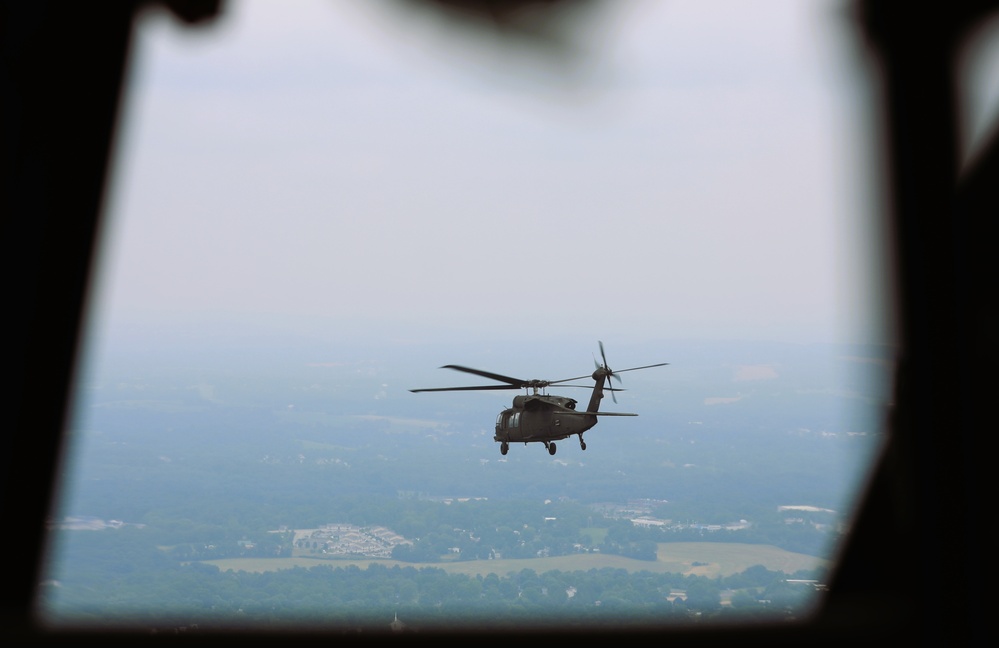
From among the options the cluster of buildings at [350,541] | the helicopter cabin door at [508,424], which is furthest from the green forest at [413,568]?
the helicopter cabin door at [508,424]

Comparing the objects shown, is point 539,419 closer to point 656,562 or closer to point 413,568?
point 656,562

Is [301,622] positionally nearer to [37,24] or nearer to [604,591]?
[37,24]

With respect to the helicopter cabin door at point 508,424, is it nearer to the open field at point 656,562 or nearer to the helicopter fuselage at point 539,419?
the helicopter fuselage at point 539,419

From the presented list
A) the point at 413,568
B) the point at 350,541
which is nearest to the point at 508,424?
the point at 413,568

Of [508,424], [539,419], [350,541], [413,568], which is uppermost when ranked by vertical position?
[539,419]

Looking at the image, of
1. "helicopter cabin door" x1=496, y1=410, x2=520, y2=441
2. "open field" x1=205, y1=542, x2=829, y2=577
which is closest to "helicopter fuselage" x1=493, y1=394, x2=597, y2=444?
"helicopter cabin door" x1=496, y1=410, x2=520, y2=441

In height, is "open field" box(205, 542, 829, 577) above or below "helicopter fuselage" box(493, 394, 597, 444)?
below

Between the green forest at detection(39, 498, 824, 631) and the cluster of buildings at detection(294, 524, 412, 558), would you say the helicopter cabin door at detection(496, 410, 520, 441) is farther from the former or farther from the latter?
the cluster of buildings at detection(294, 524, 412, 558)

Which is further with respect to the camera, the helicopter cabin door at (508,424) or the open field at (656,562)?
the open field at (656,562)
